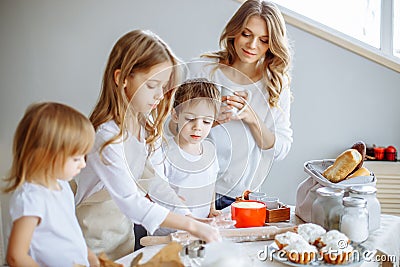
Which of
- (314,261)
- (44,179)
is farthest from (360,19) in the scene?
(44,179)

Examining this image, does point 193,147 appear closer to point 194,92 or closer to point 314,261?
point 194,92

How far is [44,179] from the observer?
96cm

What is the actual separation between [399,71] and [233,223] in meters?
1.88

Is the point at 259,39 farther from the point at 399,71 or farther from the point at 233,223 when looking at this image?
the point at 399,71

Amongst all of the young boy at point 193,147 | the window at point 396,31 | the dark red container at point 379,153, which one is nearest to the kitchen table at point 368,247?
the young boy at point 193,147

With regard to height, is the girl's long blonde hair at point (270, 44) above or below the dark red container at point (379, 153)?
above

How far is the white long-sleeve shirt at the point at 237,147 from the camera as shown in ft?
4.33

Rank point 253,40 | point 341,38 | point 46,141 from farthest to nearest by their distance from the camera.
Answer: point 341,38
point 253,40
point 46,141

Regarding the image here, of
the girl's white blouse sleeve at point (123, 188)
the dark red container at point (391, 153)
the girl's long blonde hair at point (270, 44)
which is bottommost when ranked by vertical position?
the dark red container at point (391, 153)

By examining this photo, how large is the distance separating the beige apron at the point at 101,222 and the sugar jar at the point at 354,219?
0.53 metres

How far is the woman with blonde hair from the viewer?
4.38 feet

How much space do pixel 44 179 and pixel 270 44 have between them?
2.87ft

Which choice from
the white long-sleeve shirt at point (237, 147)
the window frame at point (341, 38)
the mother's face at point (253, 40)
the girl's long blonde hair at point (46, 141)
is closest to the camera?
the girl's long blonde hair at point (46, 141)

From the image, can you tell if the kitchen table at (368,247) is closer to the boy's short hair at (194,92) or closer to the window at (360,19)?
the boy's short hair at (194,92)
